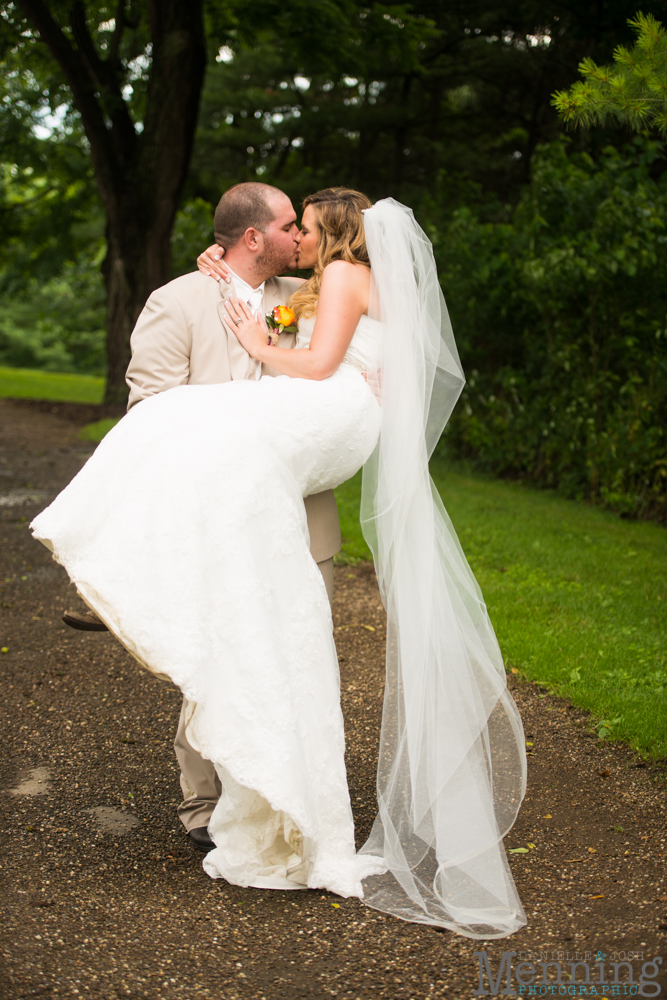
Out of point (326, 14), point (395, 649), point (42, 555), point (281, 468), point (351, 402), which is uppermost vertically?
point (326, 14)

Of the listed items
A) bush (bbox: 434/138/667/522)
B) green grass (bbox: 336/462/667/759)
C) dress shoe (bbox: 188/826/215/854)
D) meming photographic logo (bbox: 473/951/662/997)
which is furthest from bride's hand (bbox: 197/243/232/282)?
bush (bbox: 434/138/667/522)

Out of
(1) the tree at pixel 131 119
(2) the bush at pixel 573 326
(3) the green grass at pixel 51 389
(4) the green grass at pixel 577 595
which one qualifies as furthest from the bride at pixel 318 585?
(3) the green grass at pixel 51 389

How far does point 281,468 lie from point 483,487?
7.33 m

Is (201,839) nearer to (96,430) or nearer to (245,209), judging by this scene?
(245,209)

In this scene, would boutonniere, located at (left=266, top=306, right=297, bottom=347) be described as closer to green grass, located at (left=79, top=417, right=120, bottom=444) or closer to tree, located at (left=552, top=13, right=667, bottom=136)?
tree, located at (left=552, top=13, right=667, bottom=136)

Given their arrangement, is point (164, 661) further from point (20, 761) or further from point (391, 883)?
point (20, 761)

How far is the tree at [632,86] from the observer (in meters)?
3.69

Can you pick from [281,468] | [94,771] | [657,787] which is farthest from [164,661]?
[657,787]

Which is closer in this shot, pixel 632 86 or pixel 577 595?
pixel 632 86

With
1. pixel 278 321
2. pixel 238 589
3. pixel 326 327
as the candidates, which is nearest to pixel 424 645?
pixel 238 589

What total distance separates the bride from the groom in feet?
0.36

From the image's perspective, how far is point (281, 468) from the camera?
2947 millimetres

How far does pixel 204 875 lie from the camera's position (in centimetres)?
305

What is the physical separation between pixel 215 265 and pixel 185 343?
0.34m
